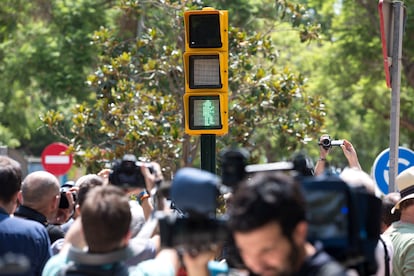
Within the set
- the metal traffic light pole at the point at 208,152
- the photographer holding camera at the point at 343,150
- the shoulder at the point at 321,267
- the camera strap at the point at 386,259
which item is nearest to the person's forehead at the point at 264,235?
the shoulder at the point at 321,267

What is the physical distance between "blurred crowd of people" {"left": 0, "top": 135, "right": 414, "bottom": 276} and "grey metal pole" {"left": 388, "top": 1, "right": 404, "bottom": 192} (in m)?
2.27

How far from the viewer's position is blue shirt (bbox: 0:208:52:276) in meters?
6.05

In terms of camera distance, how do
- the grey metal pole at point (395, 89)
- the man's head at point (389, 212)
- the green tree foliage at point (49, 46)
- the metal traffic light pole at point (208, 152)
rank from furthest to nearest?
the green tree foliage at point (49, 46) < the grey metal pole at point (395, 89) < the metal traffic light pole at point (208, 152) < the man's head at point (389, 212)

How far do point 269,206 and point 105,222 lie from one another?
1.18 meters

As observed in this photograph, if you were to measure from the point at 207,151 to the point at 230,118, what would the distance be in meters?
5.21

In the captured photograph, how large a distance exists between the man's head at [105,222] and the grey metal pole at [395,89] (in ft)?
17.4

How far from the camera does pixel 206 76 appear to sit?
9.37m

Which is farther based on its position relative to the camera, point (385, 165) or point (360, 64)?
point (360, 64)

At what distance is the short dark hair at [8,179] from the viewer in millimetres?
6047

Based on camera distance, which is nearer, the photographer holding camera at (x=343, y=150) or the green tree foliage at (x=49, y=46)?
the photographer holding camera at (x=343, y=150)

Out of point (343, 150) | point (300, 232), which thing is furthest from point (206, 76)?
point (300, 232)

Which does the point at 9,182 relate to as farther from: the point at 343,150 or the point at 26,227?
the point at 343,150

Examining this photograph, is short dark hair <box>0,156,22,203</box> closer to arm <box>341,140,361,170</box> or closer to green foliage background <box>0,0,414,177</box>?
arm <box>341,140,361,170</box>

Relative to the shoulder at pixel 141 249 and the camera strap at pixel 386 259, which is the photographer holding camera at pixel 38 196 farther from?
the camera strap at pixel 386 259
